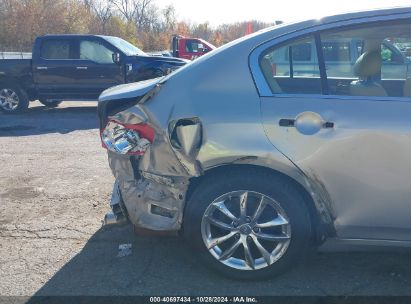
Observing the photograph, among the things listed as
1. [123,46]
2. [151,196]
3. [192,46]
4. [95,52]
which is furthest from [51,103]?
[192,46]

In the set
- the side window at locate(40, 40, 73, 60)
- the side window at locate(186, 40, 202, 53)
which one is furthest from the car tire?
the side window at locate(186, 40, 202, 53)

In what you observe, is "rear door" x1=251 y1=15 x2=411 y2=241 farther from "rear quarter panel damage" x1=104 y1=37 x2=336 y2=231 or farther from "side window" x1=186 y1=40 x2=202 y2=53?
"side window" x1=186 y1=40 x2=202 y2=53

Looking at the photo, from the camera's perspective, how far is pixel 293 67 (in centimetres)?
304

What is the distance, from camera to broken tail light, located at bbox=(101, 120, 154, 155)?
282 centimetres

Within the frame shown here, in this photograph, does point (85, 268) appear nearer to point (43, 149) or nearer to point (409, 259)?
point (409, 259)

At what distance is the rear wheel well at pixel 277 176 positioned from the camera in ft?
8.99

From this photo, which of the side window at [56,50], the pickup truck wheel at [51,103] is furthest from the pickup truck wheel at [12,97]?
A: the side window at [56,50]

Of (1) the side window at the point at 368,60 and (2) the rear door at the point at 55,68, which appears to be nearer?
(1) the side window at the point at 368,60

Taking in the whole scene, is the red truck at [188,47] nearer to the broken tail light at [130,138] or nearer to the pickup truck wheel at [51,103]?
the pickup truck wheel at [51,103]

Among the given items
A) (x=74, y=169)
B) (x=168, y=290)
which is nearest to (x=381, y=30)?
(x=168, y=290)

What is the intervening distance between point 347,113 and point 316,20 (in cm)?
66

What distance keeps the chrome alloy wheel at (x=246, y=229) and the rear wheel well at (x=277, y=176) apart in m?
0.15

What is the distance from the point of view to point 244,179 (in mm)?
2727

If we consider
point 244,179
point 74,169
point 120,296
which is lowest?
point 120,296
